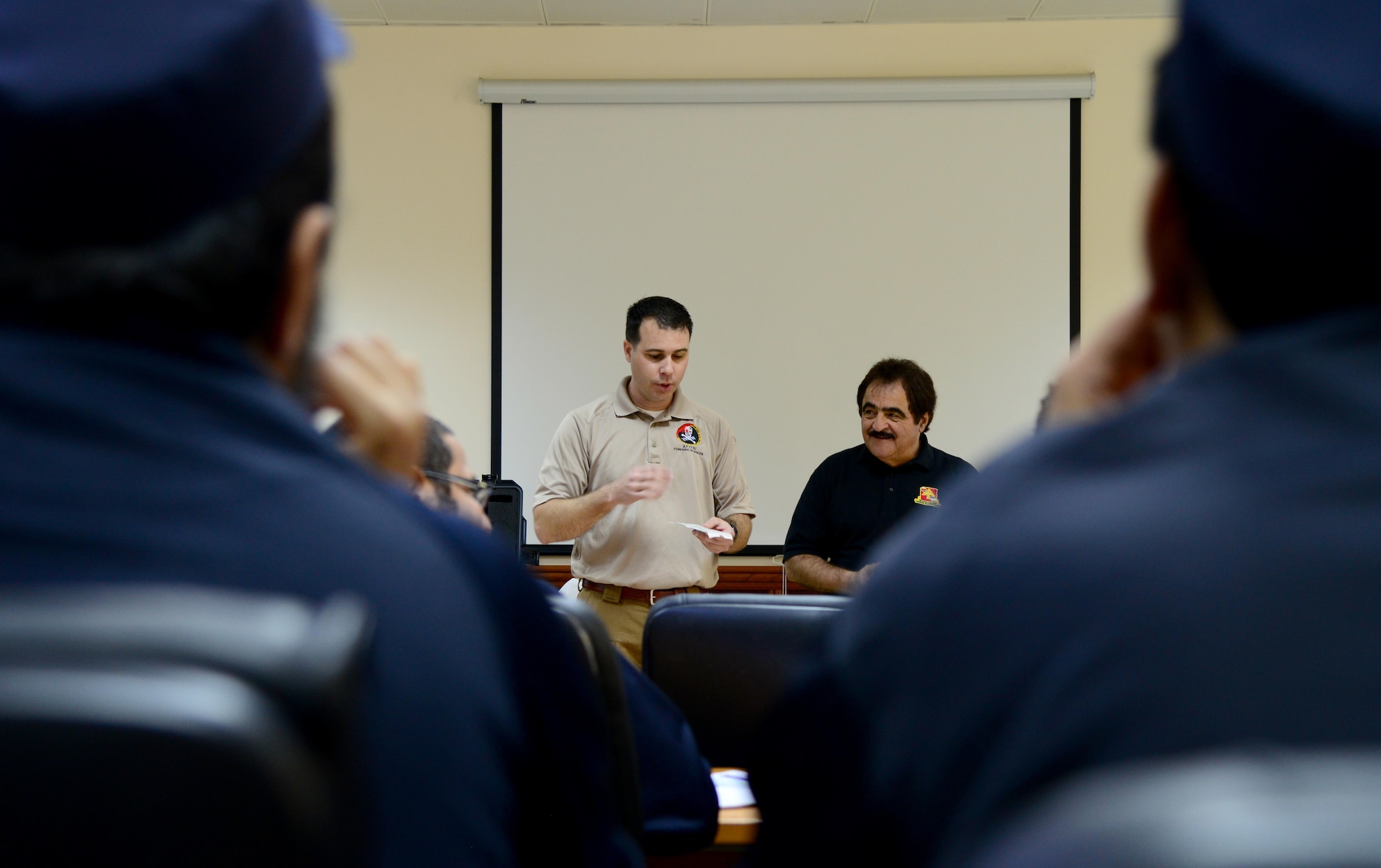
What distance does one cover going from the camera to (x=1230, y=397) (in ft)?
1.80

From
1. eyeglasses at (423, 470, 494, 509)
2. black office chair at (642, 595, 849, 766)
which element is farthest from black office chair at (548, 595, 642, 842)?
black office chair at (642, 595, 849, 766)

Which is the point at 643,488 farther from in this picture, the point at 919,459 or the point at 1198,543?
the point at 1198,543

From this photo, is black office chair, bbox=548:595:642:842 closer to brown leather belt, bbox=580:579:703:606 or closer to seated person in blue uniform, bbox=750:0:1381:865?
seated person in blue uniform, bbox=750:0:1381:865

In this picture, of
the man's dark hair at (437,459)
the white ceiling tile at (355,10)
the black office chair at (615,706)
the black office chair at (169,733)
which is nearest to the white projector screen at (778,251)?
the white ceiling tile at (355,10)

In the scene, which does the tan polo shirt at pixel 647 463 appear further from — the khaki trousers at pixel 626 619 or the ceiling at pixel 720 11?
the ceiling at pixel 720 11

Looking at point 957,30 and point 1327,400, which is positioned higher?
point 957,30

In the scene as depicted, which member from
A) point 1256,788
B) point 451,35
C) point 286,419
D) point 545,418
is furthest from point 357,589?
point 451,35

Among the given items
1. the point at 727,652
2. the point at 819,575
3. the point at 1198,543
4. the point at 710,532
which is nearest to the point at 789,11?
the point at 710,532

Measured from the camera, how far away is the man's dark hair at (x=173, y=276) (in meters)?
0.63

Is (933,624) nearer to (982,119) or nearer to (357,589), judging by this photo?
(357,589)

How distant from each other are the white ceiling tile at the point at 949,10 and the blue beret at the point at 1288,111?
4605 mm

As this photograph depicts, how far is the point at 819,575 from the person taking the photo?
11.4 ft

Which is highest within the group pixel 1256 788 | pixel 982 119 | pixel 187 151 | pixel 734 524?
pixel 982 119

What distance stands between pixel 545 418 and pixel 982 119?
2.52 m
